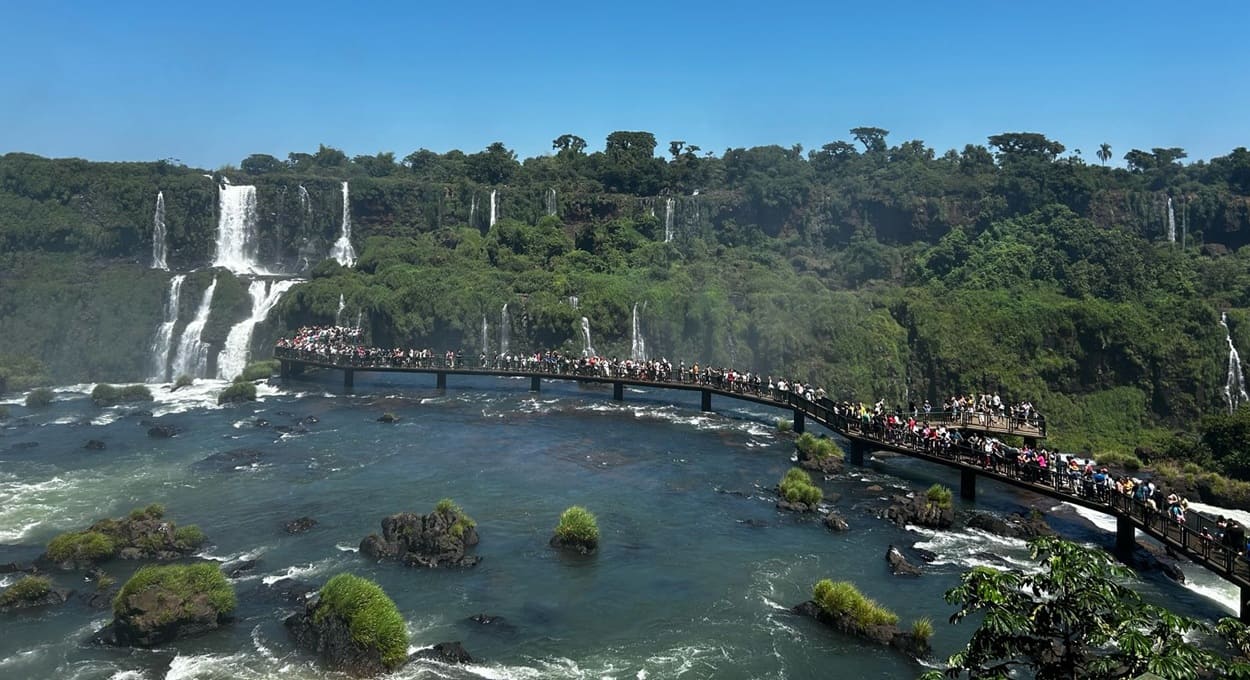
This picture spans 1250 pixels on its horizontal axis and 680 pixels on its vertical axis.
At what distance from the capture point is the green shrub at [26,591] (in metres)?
23.0

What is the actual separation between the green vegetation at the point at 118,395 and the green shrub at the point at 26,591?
1346 inches

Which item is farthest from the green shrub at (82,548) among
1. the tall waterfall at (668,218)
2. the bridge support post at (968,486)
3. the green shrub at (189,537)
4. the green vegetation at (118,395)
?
the tall waterfall at (668,218)

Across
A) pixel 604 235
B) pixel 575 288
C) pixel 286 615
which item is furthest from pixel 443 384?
pixel 286 615

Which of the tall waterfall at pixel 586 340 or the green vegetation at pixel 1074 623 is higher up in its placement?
the tall waterfall at pixel 586 340

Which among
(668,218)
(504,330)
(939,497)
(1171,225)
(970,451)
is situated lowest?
(939,497)

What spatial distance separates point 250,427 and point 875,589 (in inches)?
1377

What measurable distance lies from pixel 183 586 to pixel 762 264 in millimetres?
64721

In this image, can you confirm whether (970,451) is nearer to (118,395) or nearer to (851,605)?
(851,605)

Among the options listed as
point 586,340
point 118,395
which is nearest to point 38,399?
point 118,395

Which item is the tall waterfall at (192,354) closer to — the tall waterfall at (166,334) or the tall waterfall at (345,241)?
the tall waterfall at (166,334)

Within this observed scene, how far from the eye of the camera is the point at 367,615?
66.5ft

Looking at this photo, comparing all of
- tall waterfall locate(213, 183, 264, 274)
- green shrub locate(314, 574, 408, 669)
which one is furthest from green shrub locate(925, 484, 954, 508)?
tall waterfall locate(213, 183, 264, 274)

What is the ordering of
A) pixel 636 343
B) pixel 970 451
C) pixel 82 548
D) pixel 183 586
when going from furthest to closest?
1. pixel 636 343
2. pixel 970 451
3. pixel 82 548
4. pixel 183 586

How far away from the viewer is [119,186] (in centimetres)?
8688
